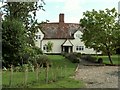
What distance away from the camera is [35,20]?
3938 cm

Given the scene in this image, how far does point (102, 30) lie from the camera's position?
43250mm

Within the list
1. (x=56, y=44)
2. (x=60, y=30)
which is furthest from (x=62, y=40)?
(x=60, y=30)

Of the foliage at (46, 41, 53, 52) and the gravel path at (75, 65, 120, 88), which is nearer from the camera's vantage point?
the gravel path at (75, 65, 120, 88)

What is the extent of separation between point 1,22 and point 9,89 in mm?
15698

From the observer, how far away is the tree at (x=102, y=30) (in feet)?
141

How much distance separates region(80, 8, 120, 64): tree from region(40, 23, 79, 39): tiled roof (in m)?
35.6

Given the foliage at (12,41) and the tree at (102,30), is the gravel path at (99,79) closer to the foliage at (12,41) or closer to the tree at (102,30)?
the foliage at (12,41)

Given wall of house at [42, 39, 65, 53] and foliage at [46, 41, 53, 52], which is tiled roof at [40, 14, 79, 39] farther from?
foliage at [46, 41, 53, 52]

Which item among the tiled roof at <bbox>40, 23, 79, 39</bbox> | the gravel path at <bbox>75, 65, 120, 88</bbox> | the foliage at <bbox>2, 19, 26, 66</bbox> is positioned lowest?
the gravel path at <bbox>75, 65, 120, 88</bbox>

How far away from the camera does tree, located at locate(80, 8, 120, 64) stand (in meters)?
42.9

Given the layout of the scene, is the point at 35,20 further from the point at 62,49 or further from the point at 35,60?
the point at 62,49

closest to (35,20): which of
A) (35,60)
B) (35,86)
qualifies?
(35,60)

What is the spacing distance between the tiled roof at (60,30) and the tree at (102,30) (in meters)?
35.6

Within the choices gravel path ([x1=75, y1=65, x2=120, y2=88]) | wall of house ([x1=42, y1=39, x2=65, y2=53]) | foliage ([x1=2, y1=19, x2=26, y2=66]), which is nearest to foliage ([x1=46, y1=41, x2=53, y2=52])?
wall of house ([x1=42, y1=39, x2=65, y2=53])
